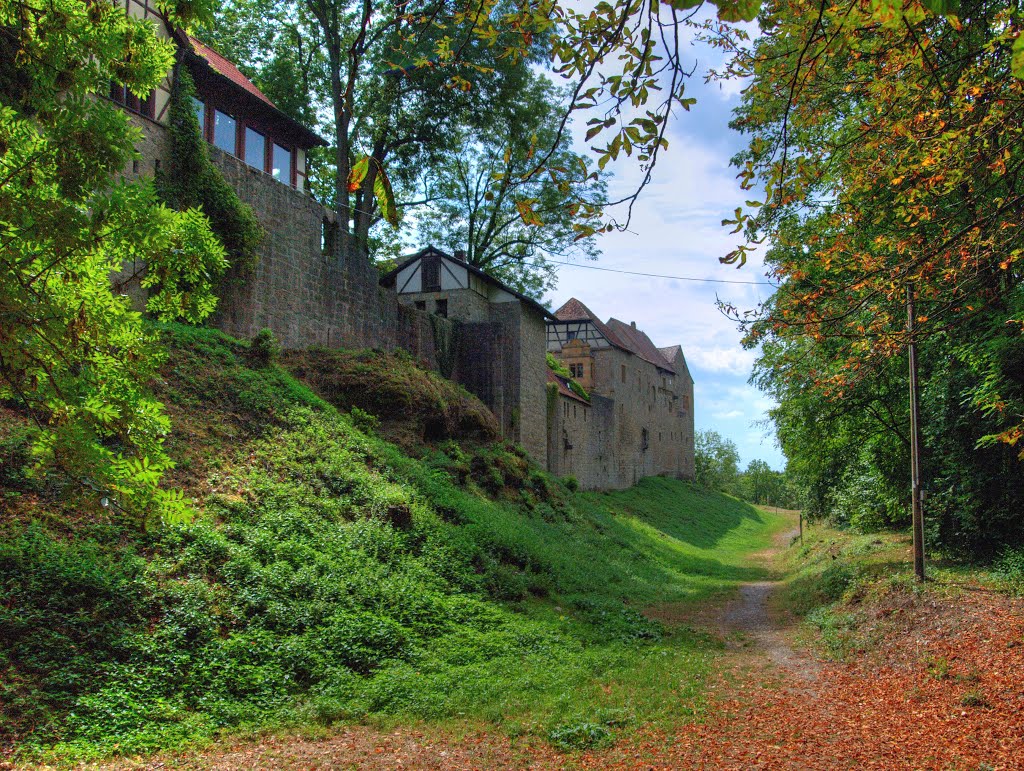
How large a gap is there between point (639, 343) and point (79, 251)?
50.7m

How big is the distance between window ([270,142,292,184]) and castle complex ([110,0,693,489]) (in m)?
0.04

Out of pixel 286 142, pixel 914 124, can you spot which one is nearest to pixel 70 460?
pixel 914 124

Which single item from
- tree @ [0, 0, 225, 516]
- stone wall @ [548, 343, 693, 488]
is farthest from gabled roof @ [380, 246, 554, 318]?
tree @ [0, 0, 225, 516]

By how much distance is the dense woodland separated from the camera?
4.71 meters

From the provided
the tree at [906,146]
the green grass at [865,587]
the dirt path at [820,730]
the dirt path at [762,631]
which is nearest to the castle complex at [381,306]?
the tree at [906,146]

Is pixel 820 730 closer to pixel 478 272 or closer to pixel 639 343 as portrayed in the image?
pixel 478 272

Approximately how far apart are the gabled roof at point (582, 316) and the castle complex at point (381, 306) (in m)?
0.14

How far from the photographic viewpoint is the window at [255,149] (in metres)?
19.3

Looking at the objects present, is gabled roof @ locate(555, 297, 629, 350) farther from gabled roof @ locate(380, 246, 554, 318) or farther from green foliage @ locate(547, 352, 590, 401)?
gabled roof @ locate(380, 246, 554, 318)

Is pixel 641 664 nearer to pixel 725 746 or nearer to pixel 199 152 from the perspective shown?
pixel 725 746

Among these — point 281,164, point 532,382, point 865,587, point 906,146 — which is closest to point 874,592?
point 865,587

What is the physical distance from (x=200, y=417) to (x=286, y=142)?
11230 mm

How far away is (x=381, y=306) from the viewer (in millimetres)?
21016

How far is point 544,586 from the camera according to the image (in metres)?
13.3
